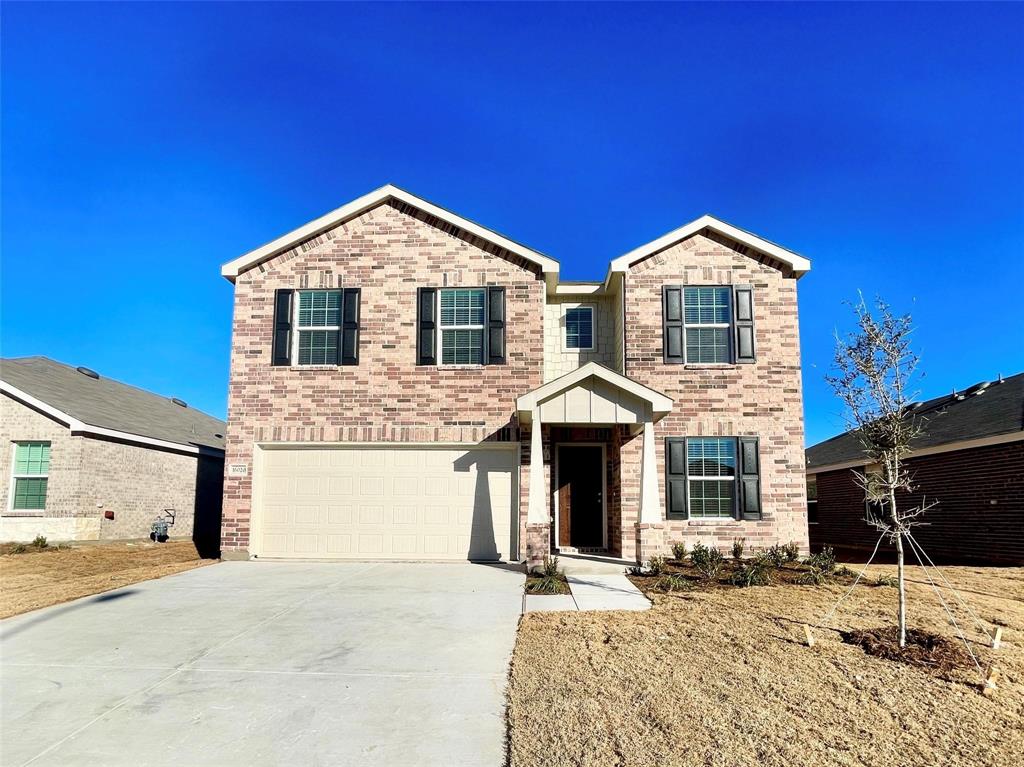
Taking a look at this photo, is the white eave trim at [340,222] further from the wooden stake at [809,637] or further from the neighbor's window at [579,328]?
the wooden stake at [809,637]

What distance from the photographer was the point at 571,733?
14.2 ft

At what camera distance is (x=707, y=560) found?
35.5 feet

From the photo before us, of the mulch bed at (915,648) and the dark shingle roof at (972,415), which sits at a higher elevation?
the dark shingle roof at (972,415)

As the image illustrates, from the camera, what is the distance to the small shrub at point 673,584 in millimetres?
9137

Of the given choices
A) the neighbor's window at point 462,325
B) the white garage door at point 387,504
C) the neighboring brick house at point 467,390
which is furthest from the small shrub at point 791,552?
the neighbor's window at point 462,325

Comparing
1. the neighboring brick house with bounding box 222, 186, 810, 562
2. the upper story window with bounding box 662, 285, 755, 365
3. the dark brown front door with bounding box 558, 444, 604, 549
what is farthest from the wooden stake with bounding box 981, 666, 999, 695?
the dark brown front door with bounding box 558, 444, 604, 549

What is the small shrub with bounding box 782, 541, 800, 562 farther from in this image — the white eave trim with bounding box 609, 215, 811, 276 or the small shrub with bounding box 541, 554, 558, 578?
the white eave trim with bounding box 609, 215, 811, 276

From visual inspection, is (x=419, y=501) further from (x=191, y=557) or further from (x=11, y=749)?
(x=11, y=749)

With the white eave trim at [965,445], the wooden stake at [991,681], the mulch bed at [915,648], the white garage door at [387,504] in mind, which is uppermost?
the white eave trim at [965,445]

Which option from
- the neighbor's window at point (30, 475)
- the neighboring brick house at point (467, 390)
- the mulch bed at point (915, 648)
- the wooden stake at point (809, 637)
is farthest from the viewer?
the neighbor's window at point (30, 475)

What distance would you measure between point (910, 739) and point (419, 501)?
9.44 m

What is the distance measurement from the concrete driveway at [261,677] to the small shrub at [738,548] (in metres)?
4.64

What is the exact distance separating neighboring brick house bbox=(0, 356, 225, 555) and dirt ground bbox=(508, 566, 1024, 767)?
11.5 m

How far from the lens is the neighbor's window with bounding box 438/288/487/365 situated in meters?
12.9
